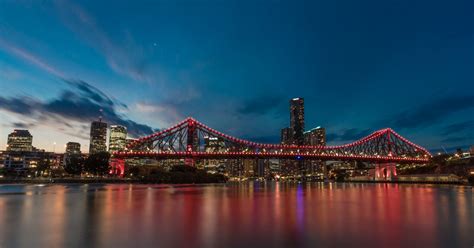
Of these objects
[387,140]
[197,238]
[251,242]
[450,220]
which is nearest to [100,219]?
[197,238]

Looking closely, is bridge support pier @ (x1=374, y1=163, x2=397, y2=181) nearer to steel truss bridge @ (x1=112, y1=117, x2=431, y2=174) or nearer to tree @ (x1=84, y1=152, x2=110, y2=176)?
steel truss bridge @ (x1=112, y1=117, x2=431, y2=174)

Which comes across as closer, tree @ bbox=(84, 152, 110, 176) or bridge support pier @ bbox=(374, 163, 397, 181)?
tree @ bbox=(84, 152, 110, 176)

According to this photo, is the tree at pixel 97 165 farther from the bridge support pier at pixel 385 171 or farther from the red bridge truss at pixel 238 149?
the bridge support pier at pixel 385 171

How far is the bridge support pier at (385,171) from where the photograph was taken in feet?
363

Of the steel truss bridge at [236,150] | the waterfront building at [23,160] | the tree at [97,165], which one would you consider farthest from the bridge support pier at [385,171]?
the waterfront building at [23,160]

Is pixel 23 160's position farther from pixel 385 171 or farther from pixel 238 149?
pixel 385 171

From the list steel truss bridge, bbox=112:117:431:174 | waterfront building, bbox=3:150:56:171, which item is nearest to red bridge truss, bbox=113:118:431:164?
steel truss bridge, bbox=112:117:431:174

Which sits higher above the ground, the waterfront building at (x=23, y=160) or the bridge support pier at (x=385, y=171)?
the waterfront building at (x=23, y=160)

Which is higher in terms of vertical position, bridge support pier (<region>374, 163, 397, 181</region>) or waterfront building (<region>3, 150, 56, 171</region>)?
waterfront building (<region>3, 150, 56, 171</region>)

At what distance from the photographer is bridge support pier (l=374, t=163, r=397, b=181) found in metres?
111

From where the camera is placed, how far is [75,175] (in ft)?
341

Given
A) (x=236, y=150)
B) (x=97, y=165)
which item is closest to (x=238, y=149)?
(x=236, y=150)

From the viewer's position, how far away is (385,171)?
119250mm

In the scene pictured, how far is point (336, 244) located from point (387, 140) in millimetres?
128415
